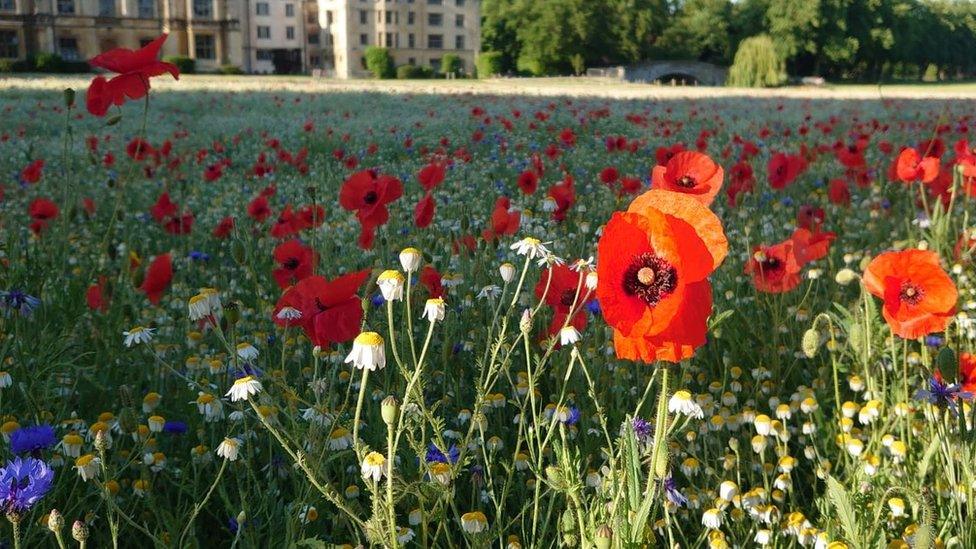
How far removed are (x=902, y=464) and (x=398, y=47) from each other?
66.2 meters

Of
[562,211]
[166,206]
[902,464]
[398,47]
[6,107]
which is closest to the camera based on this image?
[902,464]

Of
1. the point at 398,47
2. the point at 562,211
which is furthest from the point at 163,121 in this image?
the point at 398,47

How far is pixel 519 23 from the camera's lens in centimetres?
6006

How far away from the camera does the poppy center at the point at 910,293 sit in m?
1.66

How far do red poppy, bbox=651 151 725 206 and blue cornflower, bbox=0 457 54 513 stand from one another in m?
1.17

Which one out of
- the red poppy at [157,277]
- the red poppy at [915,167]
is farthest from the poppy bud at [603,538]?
the red poppy at [915,167]

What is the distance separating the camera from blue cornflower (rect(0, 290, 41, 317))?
2.11 m

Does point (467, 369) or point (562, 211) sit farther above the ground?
point (562, 211)

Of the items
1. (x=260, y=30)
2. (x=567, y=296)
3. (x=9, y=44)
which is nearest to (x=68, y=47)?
(x=9, y=44)

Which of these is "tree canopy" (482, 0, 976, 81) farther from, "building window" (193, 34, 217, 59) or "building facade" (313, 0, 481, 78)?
"building window" (193, 34, 217, 59)

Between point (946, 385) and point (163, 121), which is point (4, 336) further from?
point (163, 121)

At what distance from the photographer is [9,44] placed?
1977 inches

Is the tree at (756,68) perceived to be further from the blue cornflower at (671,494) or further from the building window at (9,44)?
the blue cornflower at (671,494)

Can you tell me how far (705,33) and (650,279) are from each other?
200 feet
